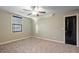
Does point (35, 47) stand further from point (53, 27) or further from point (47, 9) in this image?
point (47, 9)

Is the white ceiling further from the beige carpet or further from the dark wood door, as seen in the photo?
the beige carpet

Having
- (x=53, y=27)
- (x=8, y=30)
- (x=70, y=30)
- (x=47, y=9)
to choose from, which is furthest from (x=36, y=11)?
(x=70, y=30)

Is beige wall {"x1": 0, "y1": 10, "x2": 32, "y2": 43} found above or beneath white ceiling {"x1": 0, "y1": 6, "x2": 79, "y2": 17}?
beneath

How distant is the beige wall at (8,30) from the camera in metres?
2.56

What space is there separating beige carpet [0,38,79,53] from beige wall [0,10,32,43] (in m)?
0.15

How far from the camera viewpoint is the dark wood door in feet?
8.52

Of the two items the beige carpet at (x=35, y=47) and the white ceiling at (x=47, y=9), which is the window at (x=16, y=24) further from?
the beige carpet at (x=35, y=47)

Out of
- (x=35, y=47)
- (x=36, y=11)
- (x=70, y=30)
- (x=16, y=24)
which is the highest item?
(x=36, y=11)

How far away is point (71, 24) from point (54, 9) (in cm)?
56

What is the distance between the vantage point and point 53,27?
276cm

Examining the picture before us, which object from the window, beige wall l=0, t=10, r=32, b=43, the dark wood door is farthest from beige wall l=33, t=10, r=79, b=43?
the window

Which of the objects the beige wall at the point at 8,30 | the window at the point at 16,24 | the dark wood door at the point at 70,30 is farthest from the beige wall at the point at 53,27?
the window at the point at 16,24

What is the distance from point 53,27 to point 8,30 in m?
1.13
